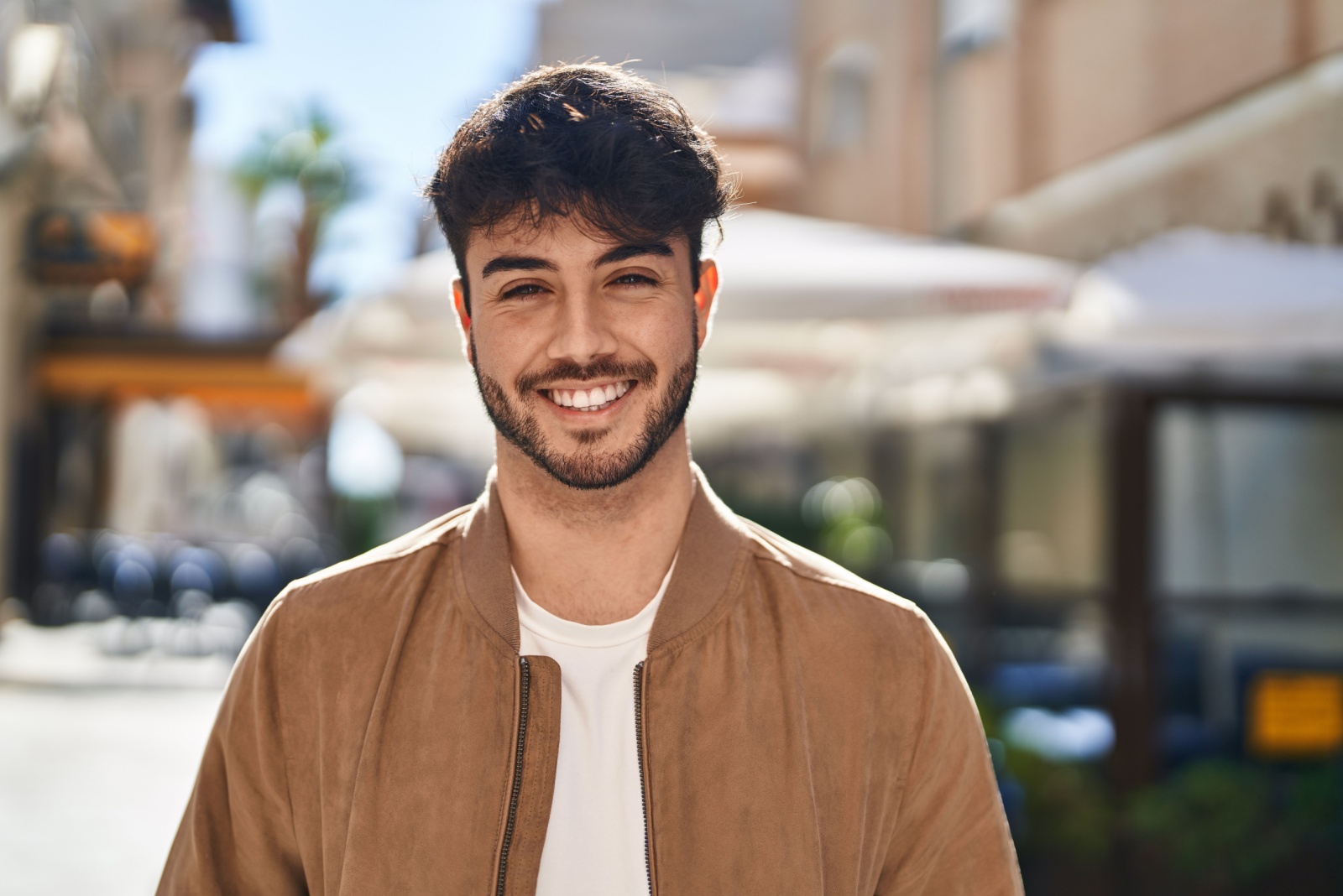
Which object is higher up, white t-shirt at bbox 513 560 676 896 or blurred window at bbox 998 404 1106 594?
white t-shirt at bbox 513 560 676 896

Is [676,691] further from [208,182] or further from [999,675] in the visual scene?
[208,182]

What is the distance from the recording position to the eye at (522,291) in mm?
2025

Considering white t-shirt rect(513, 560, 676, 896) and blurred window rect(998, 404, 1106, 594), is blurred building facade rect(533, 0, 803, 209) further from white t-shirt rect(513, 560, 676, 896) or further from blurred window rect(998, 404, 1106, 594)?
white t-shirt rect(513, 560, 676, 896)

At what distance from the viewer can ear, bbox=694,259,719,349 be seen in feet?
7.06

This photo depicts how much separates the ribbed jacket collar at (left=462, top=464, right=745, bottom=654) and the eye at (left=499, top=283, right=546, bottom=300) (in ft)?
1.00

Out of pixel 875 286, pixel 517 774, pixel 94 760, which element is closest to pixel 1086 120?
pixel 875 286

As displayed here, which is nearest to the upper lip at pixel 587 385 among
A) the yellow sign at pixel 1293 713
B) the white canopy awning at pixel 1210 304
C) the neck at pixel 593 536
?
the neck at pixel 593 536

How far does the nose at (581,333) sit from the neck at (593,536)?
0.60ft

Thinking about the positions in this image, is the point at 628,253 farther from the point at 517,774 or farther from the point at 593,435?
the point at 517,774

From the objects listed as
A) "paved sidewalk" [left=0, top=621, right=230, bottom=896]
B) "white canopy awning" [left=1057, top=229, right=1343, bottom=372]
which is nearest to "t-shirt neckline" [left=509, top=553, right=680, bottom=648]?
"paved sidewalk" [left=0, top=621, right=230, bottom=896]

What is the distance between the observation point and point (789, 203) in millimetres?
15820

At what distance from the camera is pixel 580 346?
197cm

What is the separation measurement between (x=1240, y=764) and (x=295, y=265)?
25.9 m

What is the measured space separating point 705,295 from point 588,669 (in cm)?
63
